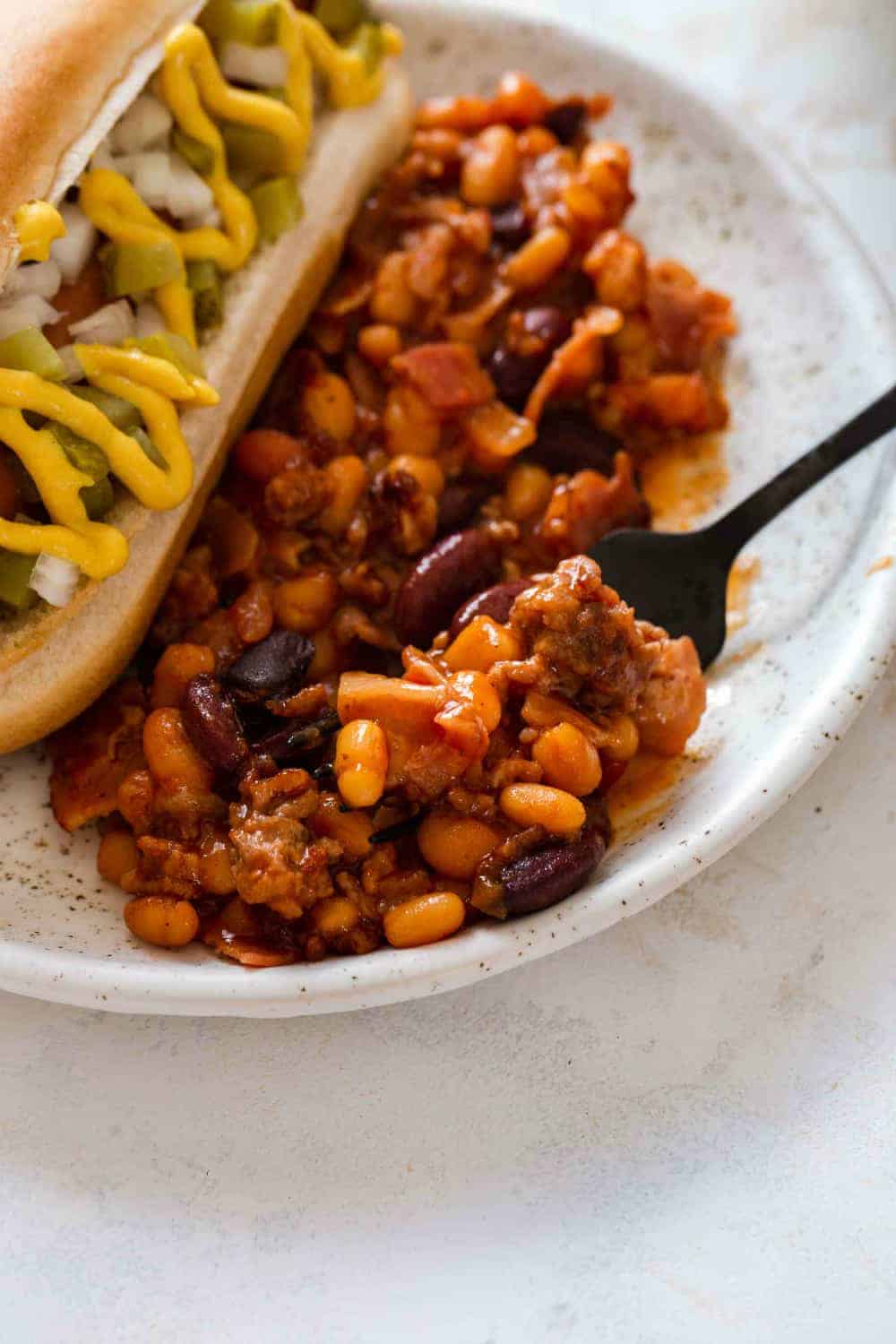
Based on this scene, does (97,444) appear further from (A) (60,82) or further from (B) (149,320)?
(A) (60,82)

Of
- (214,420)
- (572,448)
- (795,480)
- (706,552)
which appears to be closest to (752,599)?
(706,552)

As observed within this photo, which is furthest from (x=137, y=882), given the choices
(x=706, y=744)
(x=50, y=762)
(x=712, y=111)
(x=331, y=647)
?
(x=712, y=111)

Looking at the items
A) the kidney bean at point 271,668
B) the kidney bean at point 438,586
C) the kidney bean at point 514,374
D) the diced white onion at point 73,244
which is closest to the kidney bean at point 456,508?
the kidney bean at point 438,586

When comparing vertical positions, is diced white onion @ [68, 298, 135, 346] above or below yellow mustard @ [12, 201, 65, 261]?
below

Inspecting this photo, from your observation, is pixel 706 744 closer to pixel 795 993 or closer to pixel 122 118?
pixel 795 993

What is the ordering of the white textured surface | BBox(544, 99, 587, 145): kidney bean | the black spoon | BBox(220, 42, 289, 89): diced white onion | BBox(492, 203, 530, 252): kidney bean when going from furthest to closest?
BBox(544, 99, 587, 145): kidney bean
BBox(492, 203, 530, 252): kidney bean
BBox(220, 42, 289, 89): diced white onion
the black spoon
the white textured surface

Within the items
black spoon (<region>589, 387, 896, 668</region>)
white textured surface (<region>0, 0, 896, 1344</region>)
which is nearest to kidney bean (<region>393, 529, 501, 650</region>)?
black spoon (<region>589, 387, 896, 668</region>)

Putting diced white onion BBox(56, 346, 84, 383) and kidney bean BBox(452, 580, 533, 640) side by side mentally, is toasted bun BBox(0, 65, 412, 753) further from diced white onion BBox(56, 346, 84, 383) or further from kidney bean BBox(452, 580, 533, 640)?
kidney bean BBox(452, 580, 533, 640)
